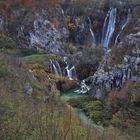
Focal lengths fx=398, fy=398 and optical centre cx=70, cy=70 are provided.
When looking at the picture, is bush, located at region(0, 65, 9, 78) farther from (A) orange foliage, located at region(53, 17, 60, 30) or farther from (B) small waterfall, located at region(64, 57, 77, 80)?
(A) orange foliage, located at region(53, 17, 60, 30)

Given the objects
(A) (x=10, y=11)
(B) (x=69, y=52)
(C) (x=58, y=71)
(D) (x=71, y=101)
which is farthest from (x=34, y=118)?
(A) (x=10, y=11)

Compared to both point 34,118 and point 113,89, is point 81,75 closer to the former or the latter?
point 113,89

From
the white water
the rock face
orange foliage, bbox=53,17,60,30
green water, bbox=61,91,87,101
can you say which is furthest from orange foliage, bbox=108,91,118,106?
orange foliage, bbox=53,17,60,30

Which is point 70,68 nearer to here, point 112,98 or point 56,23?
point 56,23

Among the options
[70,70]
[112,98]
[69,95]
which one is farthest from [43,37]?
[112,98]

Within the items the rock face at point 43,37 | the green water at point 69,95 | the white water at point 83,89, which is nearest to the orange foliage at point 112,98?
the green water at point 69,95

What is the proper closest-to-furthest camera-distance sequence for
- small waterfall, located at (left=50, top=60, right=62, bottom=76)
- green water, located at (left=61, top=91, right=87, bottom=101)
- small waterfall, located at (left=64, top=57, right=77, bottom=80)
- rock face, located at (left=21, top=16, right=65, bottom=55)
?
1. green water, located at (left=61, top=91, right=87, bottom=101)
2. small waterfall, located at (left=50, top=60, right=62, bottom=76)
3. small waterfall, located at (left=64, top=57, right=77, bottom=80)
4. rock face, located at (left=21, top=16, right=65, bottom=55)

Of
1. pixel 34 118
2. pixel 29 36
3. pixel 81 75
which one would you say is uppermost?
pixel 34 118

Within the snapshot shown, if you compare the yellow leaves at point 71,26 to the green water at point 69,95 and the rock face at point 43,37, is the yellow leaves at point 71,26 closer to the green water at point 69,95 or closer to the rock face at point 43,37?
the rock face at point 43,37
